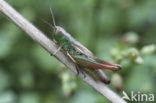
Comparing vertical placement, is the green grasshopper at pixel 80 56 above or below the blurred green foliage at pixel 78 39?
below

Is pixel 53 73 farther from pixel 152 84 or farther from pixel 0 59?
pixel 152 84

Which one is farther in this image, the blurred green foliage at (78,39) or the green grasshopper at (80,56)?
the blurred green foliage at (78,39)

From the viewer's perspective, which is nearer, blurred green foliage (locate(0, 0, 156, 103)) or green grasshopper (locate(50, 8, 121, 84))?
green grasshopper (locate(50, 8, 121, 84))

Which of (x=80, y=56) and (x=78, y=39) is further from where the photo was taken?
(x=78, y=39)

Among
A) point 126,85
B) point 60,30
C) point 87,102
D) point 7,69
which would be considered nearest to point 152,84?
point 126,85
